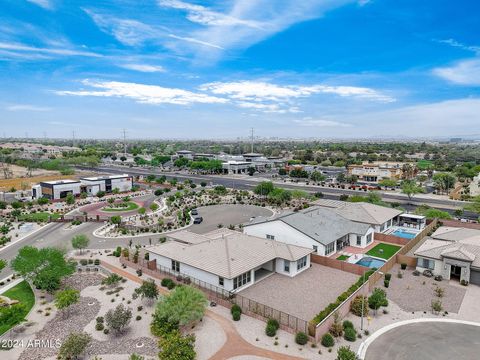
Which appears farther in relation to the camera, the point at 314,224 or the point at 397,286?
the point at 314,224

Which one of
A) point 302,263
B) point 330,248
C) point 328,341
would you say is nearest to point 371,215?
point 330,248

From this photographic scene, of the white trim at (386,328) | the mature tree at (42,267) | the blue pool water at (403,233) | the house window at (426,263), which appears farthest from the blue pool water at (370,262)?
the mature tree at (42,267)

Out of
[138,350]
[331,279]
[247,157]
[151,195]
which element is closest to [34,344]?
[138,350]

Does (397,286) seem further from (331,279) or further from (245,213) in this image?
(245,213)

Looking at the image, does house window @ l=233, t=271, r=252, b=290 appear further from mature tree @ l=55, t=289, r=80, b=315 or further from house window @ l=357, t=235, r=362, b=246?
house window @ l=357, t=235, r=362, b=246

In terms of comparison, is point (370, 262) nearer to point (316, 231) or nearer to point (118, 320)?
point (316, 231)

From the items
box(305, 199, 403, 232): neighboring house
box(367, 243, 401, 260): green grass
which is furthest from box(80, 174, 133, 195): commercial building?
box(367, 243, 401, 260): green grass
